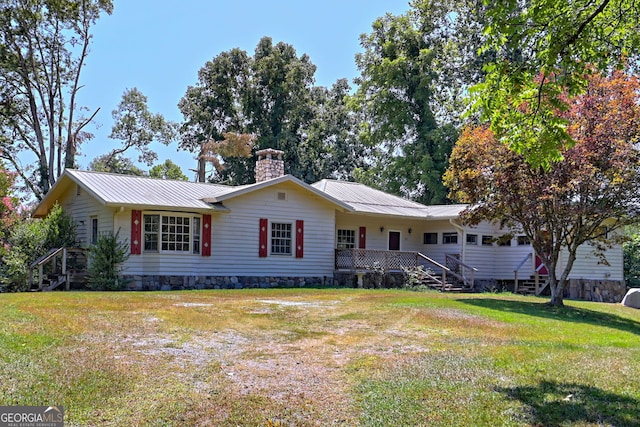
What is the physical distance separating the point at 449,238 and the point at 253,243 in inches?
345

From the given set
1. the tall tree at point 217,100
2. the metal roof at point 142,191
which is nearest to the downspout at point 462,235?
the metal roof at point 142,191

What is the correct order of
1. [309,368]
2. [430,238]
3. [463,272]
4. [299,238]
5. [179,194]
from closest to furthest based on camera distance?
1. [309,368]
2. [179,194]
3. [299,238]
4. [463,272]
5. [430,238]

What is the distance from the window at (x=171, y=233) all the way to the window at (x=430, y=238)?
10645 millimetres

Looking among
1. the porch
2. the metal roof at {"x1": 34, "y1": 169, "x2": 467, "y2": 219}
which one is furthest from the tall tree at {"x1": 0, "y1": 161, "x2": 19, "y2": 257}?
the porch

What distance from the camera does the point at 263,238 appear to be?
20.9m

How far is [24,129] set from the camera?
3438cm

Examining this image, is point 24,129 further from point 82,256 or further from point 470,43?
point 470,43

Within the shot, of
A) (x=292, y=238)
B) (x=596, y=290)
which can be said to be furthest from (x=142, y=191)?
(x=596, y=290)

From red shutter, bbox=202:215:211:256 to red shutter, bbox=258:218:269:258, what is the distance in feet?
6.30

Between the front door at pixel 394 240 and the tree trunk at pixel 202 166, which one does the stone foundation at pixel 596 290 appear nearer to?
the front door at pixel 394 240

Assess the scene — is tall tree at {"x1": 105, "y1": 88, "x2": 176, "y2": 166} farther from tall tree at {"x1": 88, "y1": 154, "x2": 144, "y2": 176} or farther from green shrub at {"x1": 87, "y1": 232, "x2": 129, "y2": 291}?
green shrub at {"x1": 87, "y1": 232, "x2": 129, "y2": 291}

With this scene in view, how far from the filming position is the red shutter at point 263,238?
2083 cm

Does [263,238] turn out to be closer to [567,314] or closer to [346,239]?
[346,239]

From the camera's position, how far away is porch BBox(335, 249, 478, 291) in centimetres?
2222
